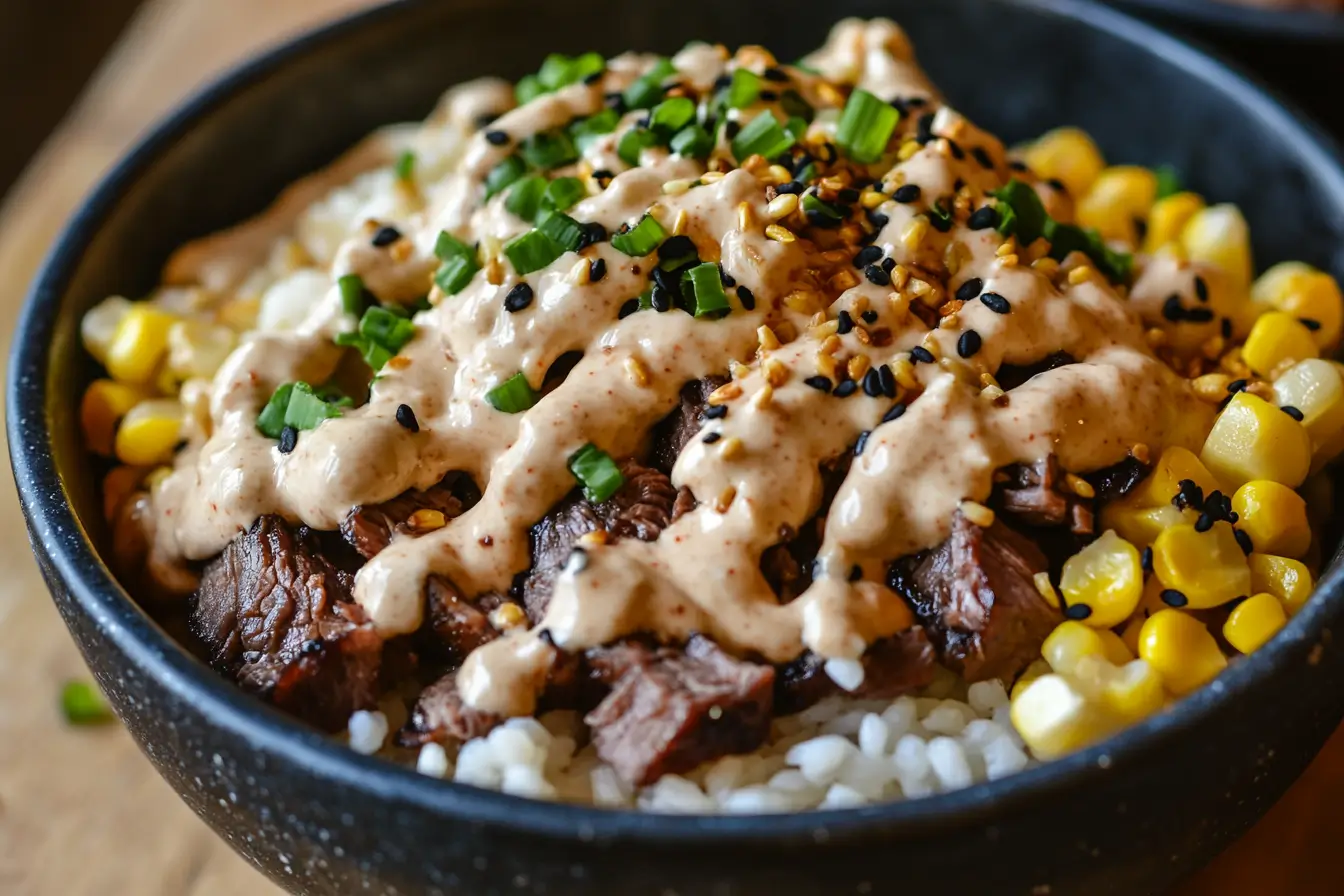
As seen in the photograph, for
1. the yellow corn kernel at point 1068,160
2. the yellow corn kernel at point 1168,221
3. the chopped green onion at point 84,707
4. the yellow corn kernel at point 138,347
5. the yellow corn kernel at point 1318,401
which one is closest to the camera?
Result: the yellow corn kernel at point 1318,401

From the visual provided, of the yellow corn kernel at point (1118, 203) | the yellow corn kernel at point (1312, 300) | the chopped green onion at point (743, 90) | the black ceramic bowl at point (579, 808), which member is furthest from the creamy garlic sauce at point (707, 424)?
the yellow corn kernel at point (1118, 203)

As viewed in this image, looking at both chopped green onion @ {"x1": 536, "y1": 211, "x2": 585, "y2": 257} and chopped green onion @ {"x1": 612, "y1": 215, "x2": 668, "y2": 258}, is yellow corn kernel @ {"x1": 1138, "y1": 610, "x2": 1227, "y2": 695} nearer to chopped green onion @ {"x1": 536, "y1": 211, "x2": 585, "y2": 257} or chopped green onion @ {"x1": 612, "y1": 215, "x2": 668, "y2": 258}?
chopped green onion @ {"x1": 612, "y1": 215, "x2": 668, "y2": 258}

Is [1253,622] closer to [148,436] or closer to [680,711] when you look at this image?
[680,711]

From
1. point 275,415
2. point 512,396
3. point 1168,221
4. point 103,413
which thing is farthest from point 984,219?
point 103,413

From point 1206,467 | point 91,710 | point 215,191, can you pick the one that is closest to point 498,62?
point 215,191

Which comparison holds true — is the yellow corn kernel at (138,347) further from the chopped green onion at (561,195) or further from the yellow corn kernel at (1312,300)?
the yellow corn kernel at (1312,300)

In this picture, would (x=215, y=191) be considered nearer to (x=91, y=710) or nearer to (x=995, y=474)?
(x=91, y=710)

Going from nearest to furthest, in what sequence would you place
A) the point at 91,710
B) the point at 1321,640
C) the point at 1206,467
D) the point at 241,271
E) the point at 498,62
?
1. the point at 1321,640
2. the point at 1206,467
3. the point at 91,710
4. the point at 241,271
5. the point at 498,62
